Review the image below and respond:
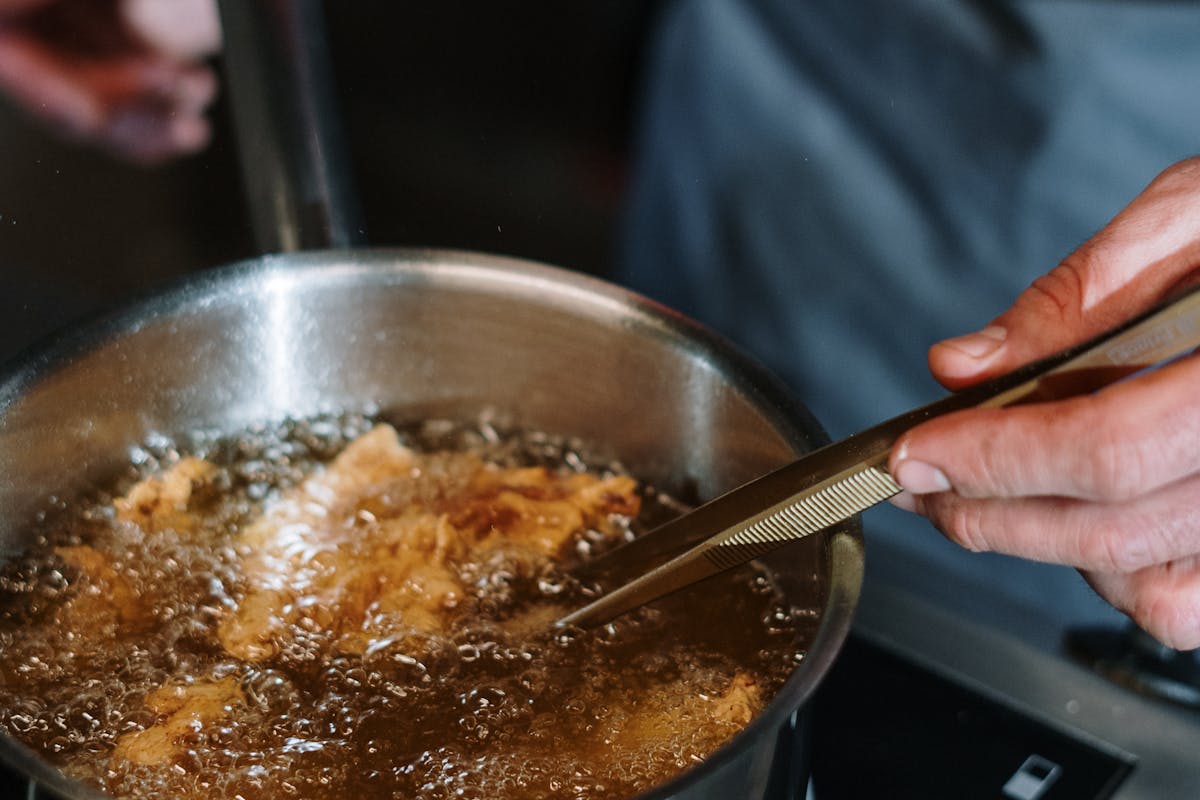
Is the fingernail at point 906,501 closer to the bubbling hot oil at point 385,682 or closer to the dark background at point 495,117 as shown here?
the bubbling hot oil at point 385,682

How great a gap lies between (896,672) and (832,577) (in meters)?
0.29

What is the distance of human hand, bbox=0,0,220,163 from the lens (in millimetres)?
1040

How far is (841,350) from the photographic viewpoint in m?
1.37

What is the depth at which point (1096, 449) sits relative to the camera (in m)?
0.53

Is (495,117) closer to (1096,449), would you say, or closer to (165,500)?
(165,500)

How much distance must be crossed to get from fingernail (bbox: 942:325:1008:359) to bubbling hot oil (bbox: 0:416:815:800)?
0.19m

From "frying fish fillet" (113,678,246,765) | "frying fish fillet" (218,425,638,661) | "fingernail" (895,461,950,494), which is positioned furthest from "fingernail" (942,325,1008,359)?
"frying fish fillet" (113,678,246,765)

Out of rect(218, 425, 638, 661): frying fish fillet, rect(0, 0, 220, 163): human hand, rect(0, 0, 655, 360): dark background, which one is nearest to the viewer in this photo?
rect(218, 425, 638, 661): frying fish fillet

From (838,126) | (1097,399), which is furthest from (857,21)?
(1097,399)

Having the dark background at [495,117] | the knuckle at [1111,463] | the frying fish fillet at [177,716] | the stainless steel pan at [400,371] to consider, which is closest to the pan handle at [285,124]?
the stainless steel pan at [400,371]

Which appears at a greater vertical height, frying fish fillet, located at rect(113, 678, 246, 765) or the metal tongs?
the metal tongs

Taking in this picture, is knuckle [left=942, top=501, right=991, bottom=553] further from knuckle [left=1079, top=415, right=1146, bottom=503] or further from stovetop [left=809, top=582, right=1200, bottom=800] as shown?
stovetop [left=809, top=582, right=1200, bottom=800]

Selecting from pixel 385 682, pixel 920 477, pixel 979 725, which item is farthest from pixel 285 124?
pixel 979 725

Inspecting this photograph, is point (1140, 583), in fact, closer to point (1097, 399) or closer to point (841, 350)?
point (1097, 399)
